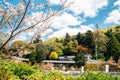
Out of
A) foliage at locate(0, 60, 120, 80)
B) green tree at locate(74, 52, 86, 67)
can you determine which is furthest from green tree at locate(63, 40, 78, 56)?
foliage at locate(0, 60, 120, 80)

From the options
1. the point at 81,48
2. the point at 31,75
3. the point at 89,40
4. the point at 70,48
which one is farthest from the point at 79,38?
the point at 31,75

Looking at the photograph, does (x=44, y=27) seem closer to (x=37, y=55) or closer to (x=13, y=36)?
(x=13, y=36)

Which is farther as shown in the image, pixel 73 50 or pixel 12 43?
pixel 73 50

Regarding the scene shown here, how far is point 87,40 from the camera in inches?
3142

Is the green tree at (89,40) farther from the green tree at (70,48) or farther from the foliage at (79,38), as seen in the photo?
the green tree at (70,48)

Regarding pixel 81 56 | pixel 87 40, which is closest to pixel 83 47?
pixel 87 40

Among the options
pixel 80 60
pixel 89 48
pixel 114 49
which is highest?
pixel 89 48

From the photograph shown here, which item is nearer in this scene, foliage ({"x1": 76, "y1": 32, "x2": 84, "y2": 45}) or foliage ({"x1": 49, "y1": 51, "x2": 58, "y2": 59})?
foliage ({"x1": 49, "y1": 51, "x2": 58, "y2": 59})

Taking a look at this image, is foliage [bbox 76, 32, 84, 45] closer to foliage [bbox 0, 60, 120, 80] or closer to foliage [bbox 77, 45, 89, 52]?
foliage [bbox 77, 45, 89, 52]

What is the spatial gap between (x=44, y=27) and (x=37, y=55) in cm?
4953

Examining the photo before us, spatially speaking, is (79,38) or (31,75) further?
(79,38)

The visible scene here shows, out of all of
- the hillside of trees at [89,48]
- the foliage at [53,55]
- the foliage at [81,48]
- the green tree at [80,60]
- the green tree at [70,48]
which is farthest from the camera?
the foliage at [81,48]

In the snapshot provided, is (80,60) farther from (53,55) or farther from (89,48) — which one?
(89,48)

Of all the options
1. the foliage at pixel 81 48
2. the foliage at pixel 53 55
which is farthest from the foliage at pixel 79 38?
the foliage at pixel 53 55
